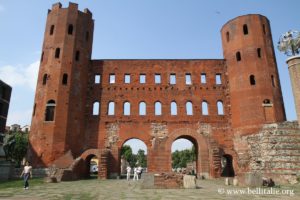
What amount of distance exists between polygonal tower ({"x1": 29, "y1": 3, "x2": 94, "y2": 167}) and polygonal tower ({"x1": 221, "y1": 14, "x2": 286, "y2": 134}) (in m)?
14.7

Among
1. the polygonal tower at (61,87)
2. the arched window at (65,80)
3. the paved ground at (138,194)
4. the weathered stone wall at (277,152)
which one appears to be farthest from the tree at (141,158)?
the paved ground at (138,194)

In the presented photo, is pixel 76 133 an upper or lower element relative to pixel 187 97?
lower

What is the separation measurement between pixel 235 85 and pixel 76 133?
51.5ft

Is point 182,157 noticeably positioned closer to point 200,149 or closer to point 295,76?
point 200,149

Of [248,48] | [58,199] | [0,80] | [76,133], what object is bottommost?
[58,199]

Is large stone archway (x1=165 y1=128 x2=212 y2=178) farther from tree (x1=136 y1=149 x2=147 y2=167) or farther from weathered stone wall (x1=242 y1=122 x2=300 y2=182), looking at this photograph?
tree (x1=136 y1=149 x2=147 y2=167)

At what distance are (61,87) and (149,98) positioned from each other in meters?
8.43

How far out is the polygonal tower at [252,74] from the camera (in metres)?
22.2

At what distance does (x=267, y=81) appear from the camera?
22859 millimetres

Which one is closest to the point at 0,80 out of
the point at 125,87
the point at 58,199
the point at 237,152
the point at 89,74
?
the point at 89,74

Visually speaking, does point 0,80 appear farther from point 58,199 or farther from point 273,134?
point 273,134

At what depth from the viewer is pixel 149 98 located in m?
25.0

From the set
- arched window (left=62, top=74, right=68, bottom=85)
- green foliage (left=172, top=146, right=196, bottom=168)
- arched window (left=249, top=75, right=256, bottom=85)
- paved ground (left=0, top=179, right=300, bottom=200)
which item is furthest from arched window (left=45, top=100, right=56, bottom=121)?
green foliage (left=172, top=146, right=196, bottom=168)

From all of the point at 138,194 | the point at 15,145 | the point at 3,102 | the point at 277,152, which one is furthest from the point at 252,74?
the point at 15,145
